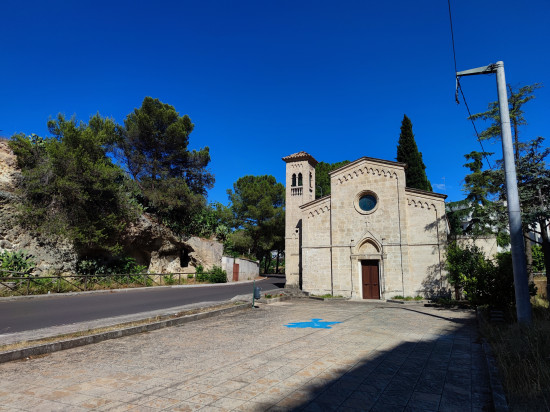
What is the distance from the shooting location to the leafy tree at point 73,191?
1805cm

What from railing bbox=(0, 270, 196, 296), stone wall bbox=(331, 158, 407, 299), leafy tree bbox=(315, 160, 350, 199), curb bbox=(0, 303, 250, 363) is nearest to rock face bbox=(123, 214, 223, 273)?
railing bbox=(0, 270, 196, 296)

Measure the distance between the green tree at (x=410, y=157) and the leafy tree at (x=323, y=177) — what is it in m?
15.7

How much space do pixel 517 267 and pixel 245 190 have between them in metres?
38.6

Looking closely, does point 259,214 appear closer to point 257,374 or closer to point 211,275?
point 211,275

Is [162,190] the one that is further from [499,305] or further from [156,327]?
[499,305]

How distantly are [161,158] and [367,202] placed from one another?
58.6 ft

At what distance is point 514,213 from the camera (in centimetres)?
793

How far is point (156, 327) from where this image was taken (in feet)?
29.0

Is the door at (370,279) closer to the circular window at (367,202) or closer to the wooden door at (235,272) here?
the circular window at (367,202)

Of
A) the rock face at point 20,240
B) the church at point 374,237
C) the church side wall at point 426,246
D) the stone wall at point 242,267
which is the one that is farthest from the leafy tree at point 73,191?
the church side wall at point 426,246

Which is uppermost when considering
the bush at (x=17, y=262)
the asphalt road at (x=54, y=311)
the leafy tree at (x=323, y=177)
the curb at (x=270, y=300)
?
the leafy tree at (x=323, y=177)

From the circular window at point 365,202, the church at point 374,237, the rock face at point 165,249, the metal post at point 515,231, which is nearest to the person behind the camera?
the metal post at point 515,231

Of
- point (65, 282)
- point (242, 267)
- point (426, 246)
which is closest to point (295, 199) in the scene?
point (426, 246)

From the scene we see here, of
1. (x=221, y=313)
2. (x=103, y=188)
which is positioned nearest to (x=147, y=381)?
(x=221, y=313)
